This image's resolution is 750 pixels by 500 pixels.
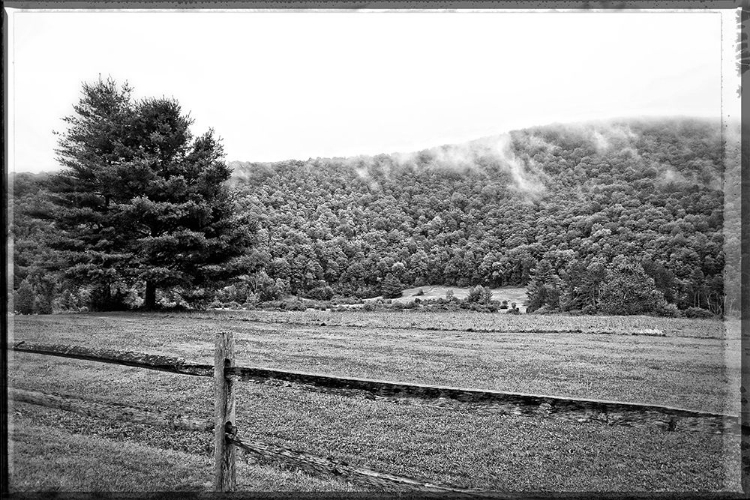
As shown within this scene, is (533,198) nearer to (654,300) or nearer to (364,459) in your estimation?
(654,300)

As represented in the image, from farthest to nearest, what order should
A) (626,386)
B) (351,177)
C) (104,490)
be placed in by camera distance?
(351,177), (626,386), (104,490)

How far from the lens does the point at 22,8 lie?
389 centimetres

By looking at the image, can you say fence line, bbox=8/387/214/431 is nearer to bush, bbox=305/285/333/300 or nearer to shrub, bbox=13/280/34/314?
shrub, bbox=13/280/34/314

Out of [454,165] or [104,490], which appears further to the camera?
[454,165]

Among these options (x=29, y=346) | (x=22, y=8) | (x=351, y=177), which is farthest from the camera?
(x=351, y=177)

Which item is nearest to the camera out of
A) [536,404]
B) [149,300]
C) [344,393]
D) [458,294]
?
[536,404]

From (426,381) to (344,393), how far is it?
465 centimetres

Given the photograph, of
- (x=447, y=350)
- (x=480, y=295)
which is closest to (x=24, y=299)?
(x=447, y=350)

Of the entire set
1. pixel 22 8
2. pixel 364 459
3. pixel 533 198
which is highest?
pixel 22 8

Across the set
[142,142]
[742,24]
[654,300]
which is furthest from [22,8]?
[654,300]

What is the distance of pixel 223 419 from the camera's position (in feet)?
13.0

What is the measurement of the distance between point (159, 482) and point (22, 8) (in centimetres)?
458

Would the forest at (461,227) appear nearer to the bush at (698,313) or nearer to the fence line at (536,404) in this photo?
the bush at (698,313)

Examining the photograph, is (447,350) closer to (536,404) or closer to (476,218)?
(476,218)
